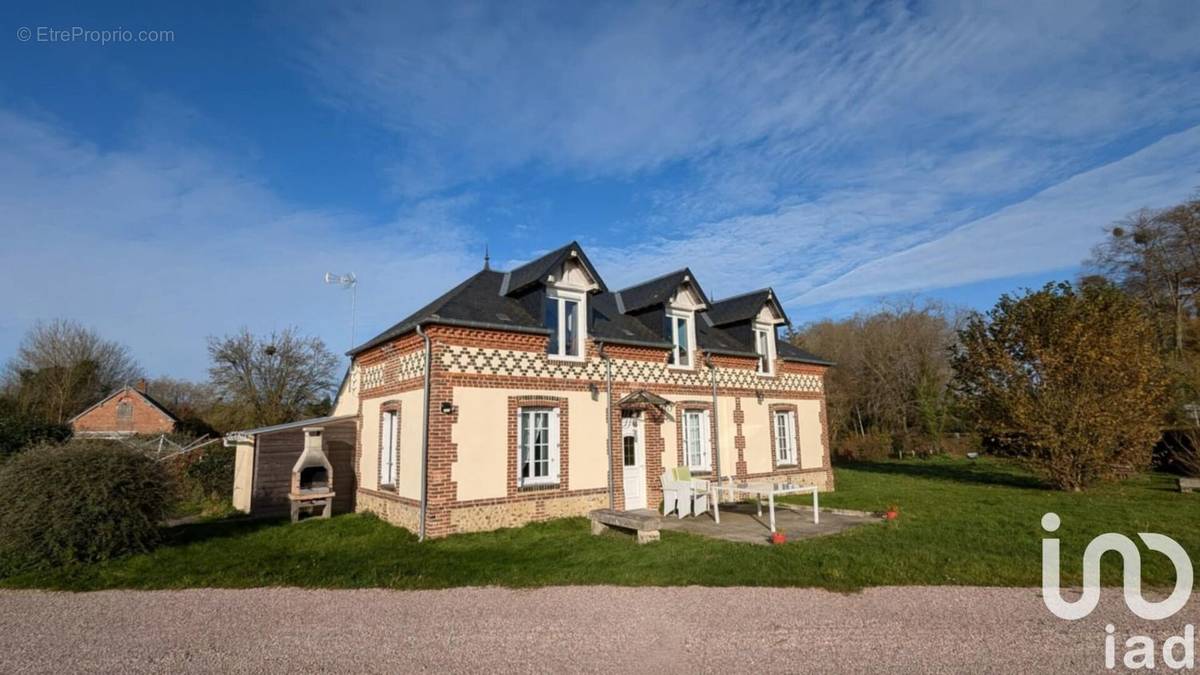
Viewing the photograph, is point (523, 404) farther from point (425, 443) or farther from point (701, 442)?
point (701, 442)

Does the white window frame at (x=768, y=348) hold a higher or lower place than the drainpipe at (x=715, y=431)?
higher

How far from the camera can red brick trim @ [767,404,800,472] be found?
1620 cm

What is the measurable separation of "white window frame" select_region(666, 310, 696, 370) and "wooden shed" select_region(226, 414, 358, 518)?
7854 millimetres

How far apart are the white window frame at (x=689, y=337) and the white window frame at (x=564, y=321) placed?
2.62 metres

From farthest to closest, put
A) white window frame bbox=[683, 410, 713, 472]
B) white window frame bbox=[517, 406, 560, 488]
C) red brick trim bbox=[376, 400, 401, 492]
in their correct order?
white window frame bbox=[683, 410, 713, 472]
red brick trim bbox=[376, 400, 401, 492]
white window frame bbox=[517, 406, 560, 488]

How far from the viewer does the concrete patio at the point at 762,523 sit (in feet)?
32.5

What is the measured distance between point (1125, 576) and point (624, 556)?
20.2 feet

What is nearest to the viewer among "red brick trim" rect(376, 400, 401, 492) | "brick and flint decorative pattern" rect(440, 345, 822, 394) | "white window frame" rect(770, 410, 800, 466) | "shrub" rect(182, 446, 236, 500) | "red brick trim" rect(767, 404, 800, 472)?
"brick and flint decorative pattern" rect(440, 345, 822, 394)

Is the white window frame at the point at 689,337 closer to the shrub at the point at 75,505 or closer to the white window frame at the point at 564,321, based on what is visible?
the white window frame at the point at 564,321

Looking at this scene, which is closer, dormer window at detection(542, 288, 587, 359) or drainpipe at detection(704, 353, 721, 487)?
dormer window at detection(542, 288, 587, 359)

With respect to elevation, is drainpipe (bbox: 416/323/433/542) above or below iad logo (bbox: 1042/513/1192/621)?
above

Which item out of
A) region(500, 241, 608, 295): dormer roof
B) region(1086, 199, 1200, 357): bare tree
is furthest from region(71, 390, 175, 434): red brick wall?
region(1086, 199, 1200, 357): bare tree

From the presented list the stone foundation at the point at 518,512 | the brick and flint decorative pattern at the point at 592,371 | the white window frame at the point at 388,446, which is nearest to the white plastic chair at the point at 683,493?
the stone foundation at the point at 518,512

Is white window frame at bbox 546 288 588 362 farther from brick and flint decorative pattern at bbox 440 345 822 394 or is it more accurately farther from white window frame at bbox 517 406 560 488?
white window frame at bbox 517 406 560 488
